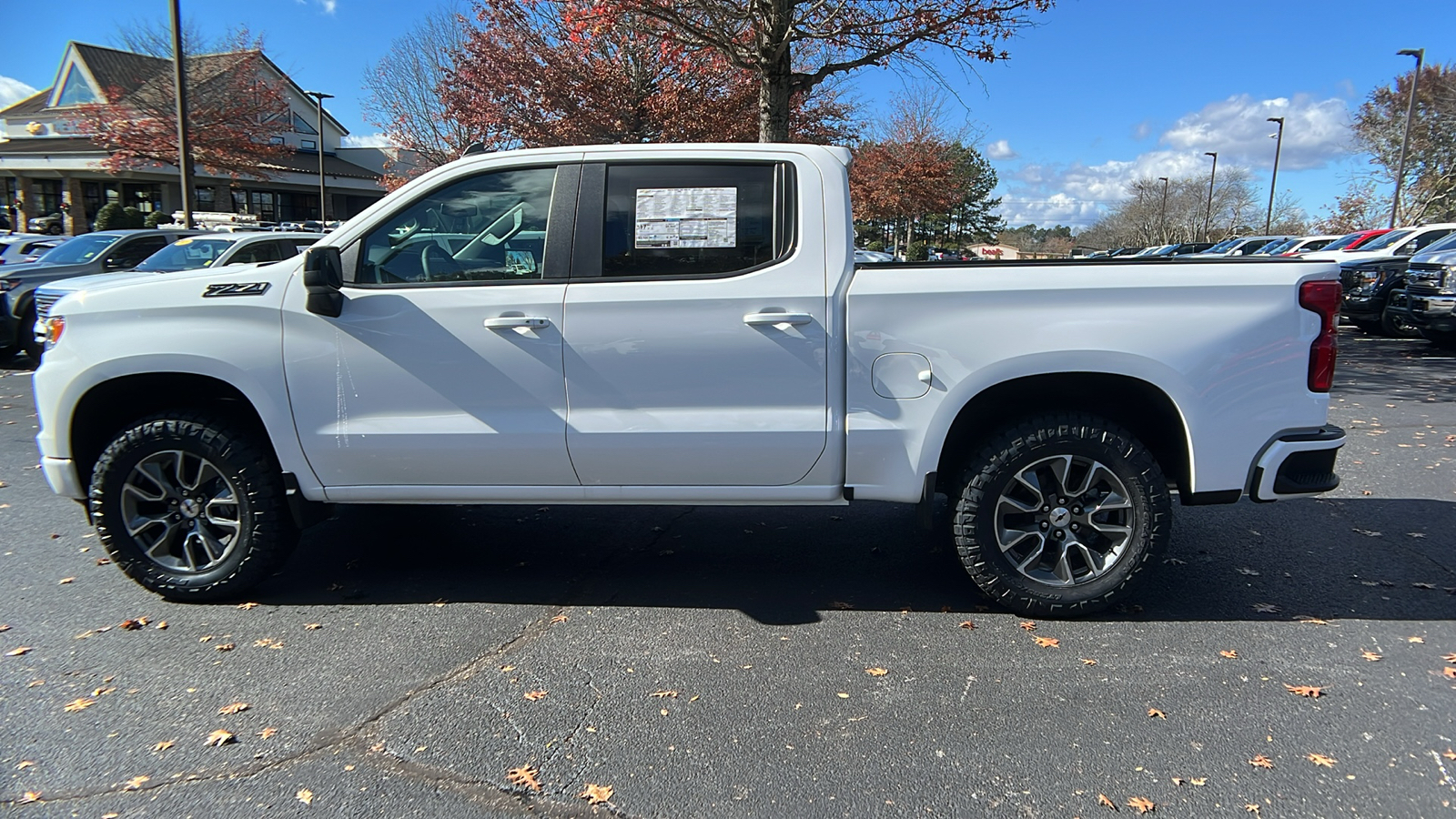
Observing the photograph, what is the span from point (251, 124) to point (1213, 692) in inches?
1260

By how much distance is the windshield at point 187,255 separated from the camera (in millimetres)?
11695

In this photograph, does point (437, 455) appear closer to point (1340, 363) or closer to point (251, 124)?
point (1340, 363)

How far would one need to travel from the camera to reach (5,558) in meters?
4.91

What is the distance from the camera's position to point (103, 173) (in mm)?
37531

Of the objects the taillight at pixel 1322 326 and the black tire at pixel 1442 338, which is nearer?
the taillight at pixel 1322 326

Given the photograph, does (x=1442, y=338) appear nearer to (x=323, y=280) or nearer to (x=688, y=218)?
(x=688, y=218)

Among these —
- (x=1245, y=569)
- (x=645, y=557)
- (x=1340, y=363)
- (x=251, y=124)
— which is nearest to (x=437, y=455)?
(x=645, y=557)

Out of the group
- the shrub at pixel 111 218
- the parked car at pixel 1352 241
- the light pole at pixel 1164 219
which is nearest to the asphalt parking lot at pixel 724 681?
the parked car at pixel 1352 241

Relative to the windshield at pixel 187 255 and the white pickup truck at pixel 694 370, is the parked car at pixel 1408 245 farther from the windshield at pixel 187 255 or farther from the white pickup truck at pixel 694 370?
the windshield at pixel 187 255

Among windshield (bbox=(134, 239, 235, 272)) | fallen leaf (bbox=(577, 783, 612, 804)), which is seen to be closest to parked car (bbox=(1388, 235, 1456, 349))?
fallen leaf (bbox=(577, 783, 612, 804))

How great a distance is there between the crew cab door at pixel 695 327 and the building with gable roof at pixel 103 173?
35072mm

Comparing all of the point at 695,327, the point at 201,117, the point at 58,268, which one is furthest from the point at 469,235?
the point at 201,117

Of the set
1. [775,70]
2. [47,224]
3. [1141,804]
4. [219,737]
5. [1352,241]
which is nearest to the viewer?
[1141,804]

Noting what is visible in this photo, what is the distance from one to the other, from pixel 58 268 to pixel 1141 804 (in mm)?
14616
